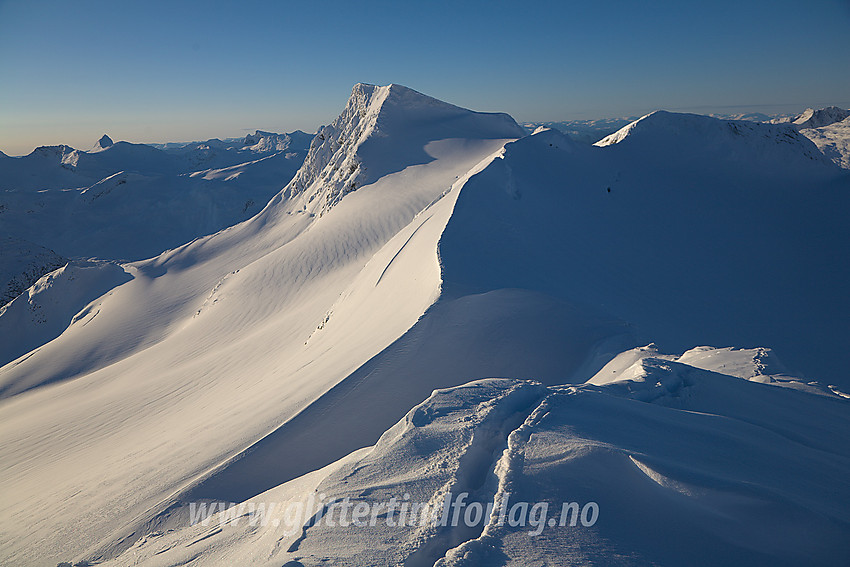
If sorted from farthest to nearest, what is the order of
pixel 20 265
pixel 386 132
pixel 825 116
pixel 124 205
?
pixel 124 205, pixel 825 116, pixel 20 265, pixel 386 132

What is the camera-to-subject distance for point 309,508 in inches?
114

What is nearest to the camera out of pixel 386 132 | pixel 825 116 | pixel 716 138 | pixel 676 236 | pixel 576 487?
pixel 576 487

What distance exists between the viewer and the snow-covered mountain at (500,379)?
2.63 metres

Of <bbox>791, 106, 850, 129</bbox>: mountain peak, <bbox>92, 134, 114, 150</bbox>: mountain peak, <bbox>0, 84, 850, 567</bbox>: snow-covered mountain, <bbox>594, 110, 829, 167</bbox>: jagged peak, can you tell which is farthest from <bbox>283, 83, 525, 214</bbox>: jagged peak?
<bbox>92, 134, 114, 150</bbox>: mountain peak

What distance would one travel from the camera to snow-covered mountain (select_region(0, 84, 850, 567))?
2.63m

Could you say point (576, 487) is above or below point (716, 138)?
below

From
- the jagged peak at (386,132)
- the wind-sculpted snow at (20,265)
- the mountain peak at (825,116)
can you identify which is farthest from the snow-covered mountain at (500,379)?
the mountain peak at (825,116)

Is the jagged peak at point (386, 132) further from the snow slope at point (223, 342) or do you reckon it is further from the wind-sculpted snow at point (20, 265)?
the wind-sculpted snow at point (20, 265)

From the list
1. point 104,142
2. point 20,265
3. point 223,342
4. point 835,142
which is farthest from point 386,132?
point 104,142

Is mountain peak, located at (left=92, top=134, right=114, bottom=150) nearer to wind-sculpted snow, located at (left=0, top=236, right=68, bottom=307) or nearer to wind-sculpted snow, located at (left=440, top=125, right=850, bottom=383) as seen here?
wind-sculpted snow, located at (left=0, top=236, right=68, bottom=307)

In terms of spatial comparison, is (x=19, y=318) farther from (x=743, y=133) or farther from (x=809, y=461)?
(x=743, y=133)

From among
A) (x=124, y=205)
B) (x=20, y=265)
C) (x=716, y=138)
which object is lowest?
(x=20, y=265)

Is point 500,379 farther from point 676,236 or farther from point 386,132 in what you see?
point 386,132

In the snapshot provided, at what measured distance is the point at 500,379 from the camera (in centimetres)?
408
